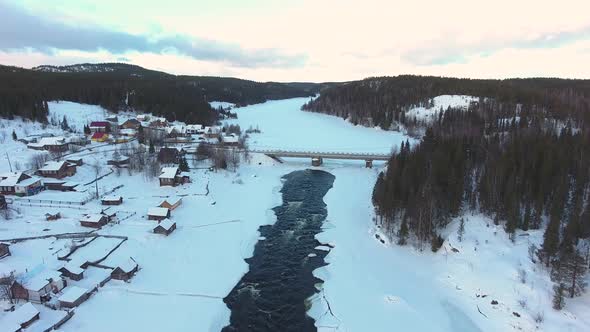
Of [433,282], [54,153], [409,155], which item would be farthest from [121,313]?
[54,153]

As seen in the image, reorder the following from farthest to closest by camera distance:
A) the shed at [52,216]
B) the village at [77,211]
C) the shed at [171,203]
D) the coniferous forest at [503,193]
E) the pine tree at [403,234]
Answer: the shed at [171,203] → the shed at [52,216] → the pine tree at [403,234] → the coniferous forest at [503,193] → the village at [77,211]

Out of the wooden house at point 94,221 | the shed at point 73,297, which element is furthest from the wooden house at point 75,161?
the shed at point 73,297

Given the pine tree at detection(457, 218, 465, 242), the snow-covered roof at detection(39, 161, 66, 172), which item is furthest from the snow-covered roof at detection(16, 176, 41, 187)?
the pine tree at detection(457, 218, 465, 242)

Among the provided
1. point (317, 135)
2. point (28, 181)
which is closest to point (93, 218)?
point (28, 181)

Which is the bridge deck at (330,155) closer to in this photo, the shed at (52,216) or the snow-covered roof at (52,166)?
the snow-covered roof at (52,166)

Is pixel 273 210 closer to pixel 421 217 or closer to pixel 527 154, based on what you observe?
pixel 421 217

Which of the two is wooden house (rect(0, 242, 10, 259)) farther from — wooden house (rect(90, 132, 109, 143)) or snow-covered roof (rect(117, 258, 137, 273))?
wooden house (rect(90, 132, 109, 143))
